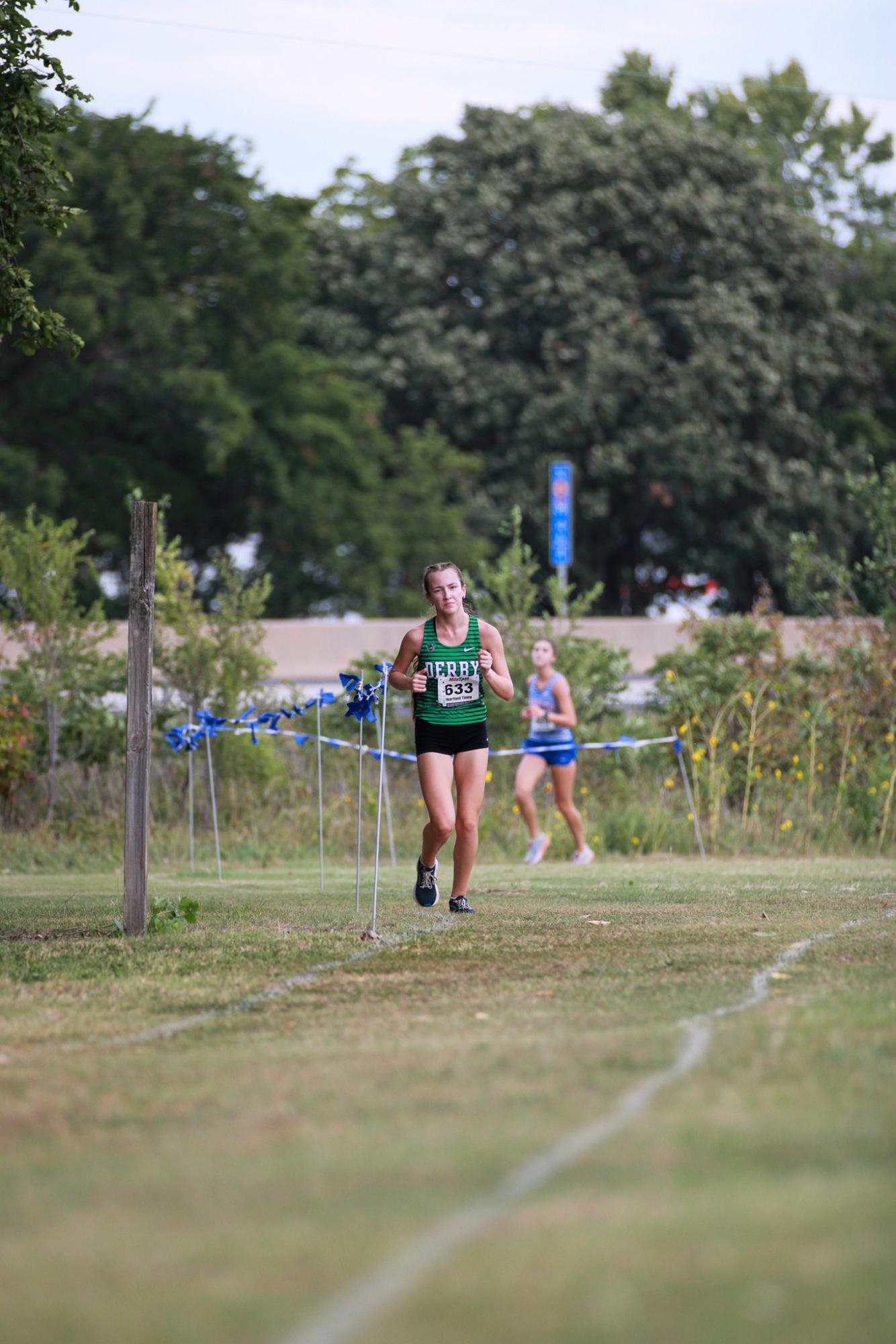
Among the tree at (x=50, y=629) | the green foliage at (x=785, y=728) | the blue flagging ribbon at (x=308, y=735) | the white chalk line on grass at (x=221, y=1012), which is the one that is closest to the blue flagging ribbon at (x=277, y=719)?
the blue flagging ribbon at (x=308, y=735)

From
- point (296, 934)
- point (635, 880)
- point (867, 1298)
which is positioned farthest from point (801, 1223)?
point (635, 880)

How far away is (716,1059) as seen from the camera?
5.30 m

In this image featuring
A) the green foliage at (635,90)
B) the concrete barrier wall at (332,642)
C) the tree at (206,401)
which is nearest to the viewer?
the concrete barrier wall at (332,642)

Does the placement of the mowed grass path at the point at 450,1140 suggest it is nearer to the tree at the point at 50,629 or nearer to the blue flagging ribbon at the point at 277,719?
the blue flagging ribbon at the point at 277,719

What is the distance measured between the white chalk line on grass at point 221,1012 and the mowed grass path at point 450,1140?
1.8 inches

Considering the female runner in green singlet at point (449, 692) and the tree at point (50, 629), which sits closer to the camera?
the female runner in green singlet at point (449, 692)

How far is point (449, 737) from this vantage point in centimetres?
962

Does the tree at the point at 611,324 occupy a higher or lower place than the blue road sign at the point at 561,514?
higher

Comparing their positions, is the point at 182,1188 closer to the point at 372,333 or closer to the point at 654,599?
the point at 372,333

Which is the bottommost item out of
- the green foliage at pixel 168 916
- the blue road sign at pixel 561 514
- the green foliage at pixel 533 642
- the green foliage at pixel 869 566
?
the green foliage at pixel 168 916

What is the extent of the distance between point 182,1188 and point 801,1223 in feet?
4.62

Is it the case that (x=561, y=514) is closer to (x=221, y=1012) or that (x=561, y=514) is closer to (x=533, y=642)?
(x=533, y=642)

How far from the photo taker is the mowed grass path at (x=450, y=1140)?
323 centimetres

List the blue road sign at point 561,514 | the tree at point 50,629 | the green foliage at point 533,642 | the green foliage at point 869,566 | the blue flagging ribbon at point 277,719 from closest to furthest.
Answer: the blue flagging ribbon at point 277,719, the tree at point 50,629, the green foliage at point 533,642, the green foliage at point 869,566, the blue road sign at point 561,514
